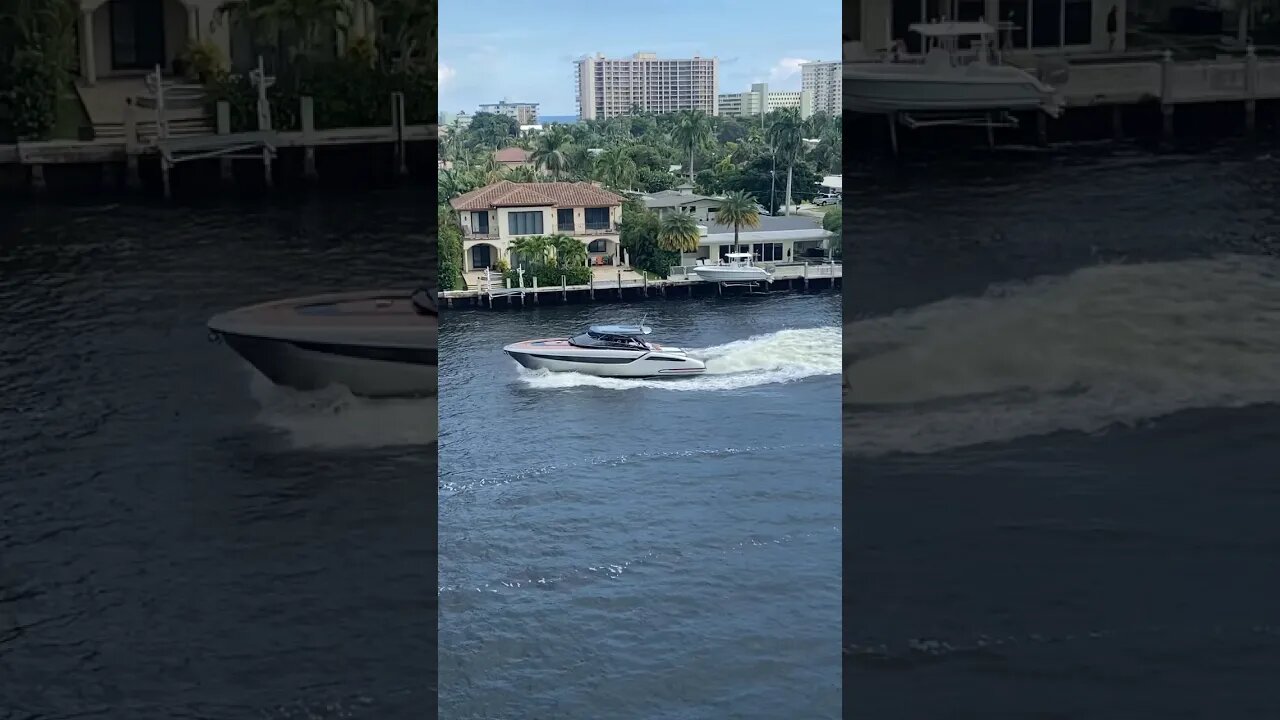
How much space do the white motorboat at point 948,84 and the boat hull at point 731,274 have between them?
7282 millimetres

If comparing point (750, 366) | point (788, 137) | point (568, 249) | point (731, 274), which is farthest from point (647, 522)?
point (788, 137)

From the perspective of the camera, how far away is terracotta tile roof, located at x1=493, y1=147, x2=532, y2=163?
1078 cm

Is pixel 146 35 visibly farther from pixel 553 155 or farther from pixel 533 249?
pixel 553 155

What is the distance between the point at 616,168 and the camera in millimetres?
11297

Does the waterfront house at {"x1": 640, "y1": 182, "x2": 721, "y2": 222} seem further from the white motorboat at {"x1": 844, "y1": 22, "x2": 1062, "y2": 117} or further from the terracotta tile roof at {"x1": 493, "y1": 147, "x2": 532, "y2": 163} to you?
the white motorboat at {"x1": 844, "y1": 22, "x2": 1062, "y2": 117}

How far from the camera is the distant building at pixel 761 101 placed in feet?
37.5

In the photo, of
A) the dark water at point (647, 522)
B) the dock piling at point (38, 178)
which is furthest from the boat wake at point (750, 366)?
the dock piling at point (38, 178)

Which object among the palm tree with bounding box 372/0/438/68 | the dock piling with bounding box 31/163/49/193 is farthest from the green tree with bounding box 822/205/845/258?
the dock piling with bounding box 31/163/49/193

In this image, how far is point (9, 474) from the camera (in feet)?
13.2

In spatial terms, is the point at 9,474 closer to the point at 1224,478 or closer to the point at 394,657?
the point at 394,657

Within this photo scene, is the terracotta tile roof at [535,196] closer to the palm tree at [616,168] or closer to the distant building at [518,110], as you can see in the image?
the palm tree at [616,168]

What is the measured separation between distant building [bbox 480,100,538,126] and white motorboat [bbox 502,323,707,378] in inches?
72.0

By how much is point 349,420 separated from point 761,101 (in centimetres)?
814

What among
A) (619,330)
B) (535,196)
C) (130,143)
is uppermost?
(130,143)
